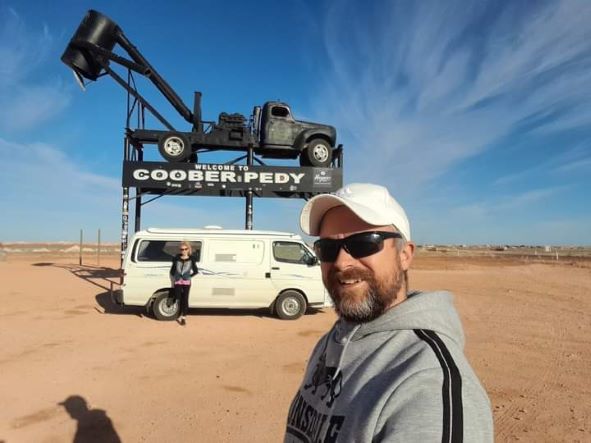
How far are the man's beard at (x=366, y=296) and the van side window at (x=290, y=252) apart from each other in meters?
8.86

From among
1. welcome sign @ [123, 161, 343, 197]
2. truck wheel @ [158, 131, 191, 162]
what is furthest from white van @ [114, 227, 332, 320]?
truck wheel @ [158, 131, 191, 162]

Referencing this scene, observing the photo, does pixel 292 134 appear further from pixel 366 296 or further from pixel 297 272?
pixel 366 296

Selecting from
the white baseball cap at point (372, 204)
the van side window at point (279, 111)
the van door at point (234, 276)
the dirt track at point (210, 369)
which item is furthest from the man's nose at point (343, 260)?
the van side window at point (279, 111)

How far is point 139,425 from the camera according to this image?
4.32 m

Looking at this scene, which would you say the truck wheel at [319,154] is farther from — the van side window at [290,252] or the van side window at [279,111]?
the van side window at [290,252]

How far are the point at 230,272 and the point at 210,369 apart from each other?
411cm

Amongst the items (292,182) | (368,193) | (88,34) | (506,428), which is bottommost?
(506,428)

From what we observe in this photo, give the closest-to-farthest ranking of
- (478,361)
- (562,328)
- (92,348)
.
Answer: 1. (478,361)
2. (92,348)
3. (562,328)

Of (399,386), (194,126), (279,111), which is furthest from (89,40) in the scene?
(399,386)

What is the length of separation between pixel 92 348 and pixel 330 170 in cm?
940

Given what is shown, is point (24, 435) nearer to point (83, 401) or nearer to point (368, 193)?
point (83, 401)

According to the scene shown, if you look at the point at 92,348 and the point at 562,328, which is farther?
the point at 562,328

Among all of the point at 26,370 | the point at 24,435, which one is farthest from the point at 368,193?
the point at 26,370

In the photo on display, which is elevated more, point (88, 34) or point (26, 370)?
point (88, 34)
